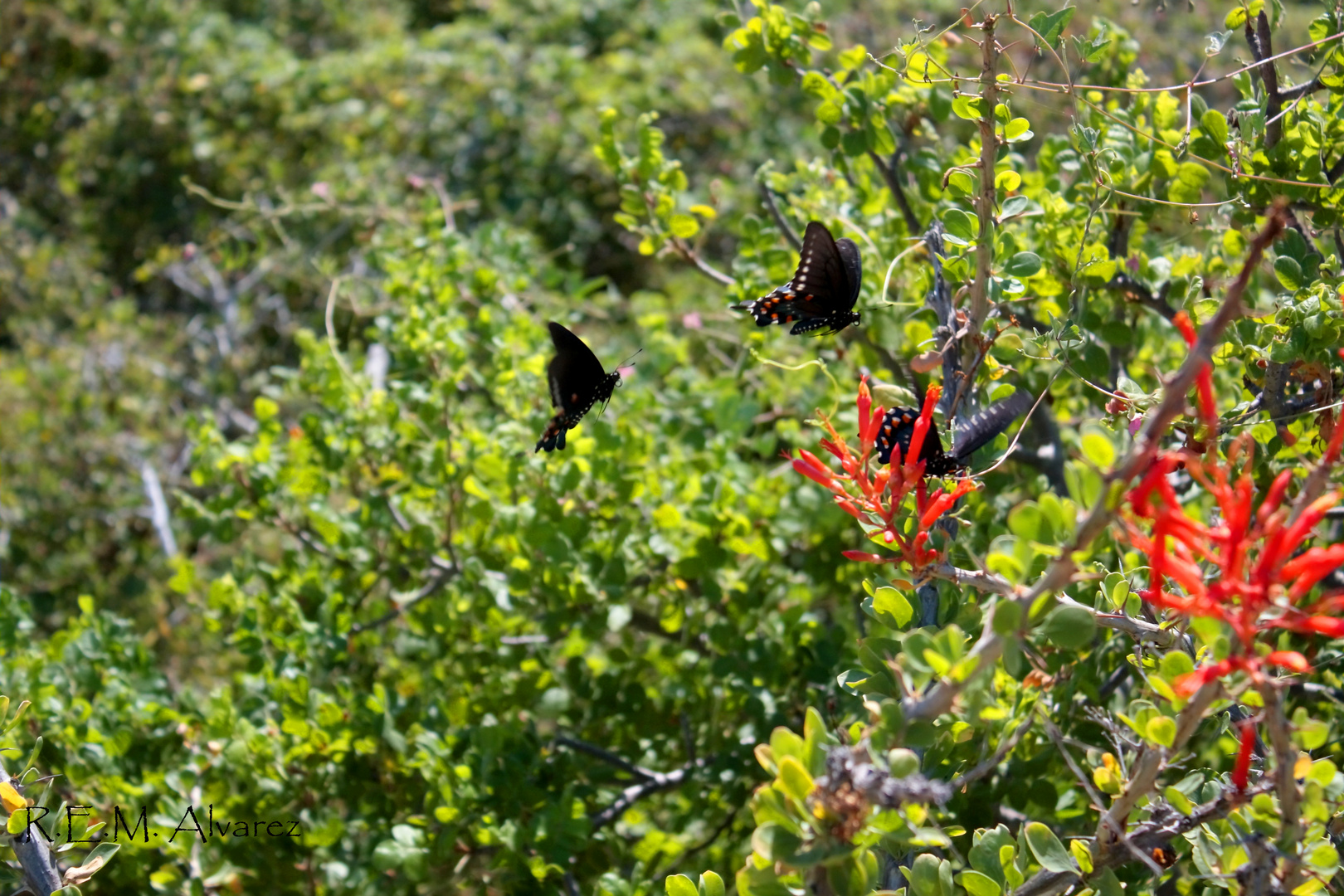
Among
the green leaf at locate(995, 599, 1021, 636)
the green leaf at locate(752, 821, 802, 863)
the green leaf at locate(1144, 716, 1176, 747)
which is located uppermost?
the green leaf at locate(995, 599, 1021, 636)

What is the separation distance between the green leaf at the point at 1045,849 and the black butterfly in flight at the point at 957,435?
378 millimetres

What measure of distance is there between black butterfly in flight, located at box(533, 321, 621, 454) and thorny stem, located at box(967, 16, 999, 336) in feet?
2.23

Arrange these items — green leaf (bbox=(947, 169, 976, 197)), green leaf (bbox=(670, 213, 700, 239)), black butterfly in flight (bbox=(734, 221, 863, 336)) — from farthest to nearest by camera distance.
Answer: green leaf (bbox=(670, 213, 700, 239)) < black butterfly in flight (bbox=(734, 221, 863, 336)) < green leaf (bbox=(947, 169, 976, 197))

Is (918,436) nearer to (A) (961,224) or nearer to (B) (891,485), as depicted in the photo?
(B) (891,485)

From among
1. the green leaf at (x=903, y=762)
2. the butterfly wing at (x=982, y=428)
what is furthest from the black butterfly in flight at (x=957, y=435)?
the green leaf at (x=903, y=762)

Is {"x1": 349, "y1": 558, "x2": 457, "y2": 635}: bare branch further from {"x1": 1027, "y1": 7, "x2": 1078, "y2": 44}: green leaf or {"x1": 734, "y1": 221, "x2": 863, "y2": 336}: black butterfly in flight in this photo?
{"x1": 1027, "y1": 7, "x2": 1078, "y2": 44}: green leaf

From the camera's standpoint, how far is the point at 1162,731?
84 centimetres

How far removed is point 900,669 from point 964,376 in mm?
485

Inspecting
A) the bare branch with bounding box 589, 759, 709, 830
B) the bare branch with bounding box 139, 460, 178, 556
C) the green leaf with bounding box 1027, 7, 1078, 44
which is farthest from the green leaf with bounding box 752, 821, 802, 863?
the bare branch with bounding box 139, 460, 178, 556

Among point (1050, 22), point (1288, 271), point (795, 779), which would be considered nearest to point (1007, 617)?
point (795, 779)

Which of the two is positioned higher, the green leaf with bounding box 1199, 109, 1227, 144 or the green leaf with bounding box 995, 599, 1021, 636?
the green leaf with bounding box 1199, 109, 1227, 144

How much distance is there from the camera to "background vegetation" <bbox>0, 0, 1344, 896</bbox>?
944mm

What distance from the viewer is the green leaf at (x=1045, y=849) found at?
3.23 ft

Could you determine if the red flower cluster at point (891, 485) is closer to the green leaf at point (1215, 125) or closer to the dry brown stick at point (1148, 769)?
the dry brown stick at point (1148, 769)
